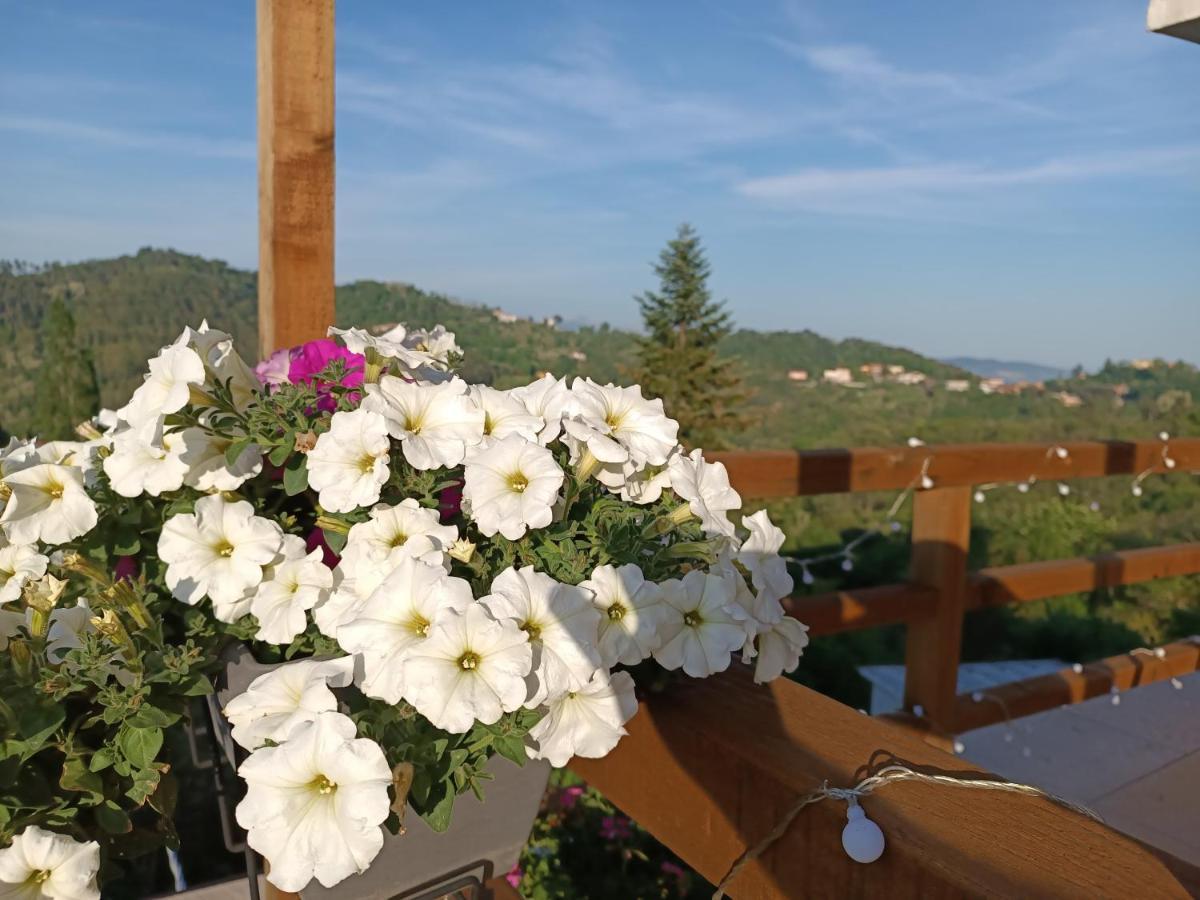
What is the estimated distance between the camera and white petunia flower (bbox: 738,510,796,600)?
0.64m

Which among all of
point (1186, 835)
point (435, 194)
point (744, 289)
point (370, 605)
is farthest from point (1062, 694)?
point (744, 289)

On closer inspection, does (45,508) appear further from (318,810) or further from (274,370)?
(318,810)

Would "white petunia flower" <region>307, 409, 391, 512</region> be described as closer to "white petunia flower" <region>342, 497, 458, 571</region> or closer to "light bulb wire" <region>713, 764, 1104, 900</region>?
"white petunia flower" <region>342, 497, 458, 571</region>

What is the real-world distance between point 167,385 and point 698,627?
1.56 ft

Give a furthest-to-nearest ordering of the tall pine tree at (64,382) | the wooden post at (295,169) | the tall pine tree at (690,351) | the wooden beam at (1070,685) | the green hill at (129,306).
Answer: the tall pine tree at (690,351) → the tall pine tree at (64,382) → the green hill at (129,306) → the wooden beam at (1070,685) → the wooden post at (295,169)

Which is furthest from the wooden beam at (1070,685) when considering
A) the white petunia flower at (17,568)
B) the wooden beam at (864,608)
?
the white petunia flower at (17,568)

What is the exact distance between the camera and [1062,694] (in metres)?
2.62

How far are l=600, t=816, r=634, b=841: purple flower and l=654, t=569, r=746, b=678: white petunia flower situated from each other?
74.3 inches

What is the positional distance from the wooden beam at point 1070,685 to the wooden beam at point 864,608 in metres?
0.37

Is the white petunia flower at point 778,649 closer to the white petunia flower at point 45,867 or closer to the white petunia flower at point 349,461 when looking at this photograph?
the white petunia flower at point 349,461

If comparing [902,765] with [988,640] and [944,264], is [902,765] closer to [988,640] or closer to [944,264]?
[988,640]

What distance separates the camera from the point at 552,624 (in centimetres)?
53

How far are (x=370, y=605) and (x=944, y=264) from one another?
33607mm

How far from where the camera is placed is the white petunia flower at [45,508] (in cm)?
70
